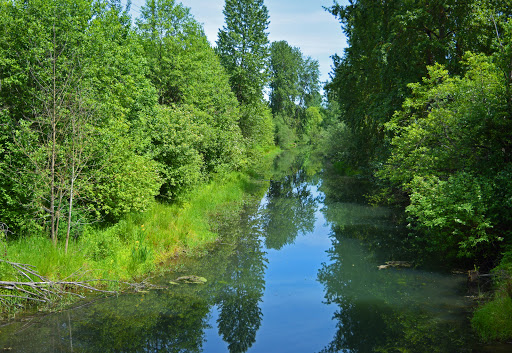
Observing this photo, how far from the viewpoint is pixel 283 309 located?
10.6 m

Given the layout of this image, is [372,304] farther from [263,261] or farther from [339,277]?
[263,261]

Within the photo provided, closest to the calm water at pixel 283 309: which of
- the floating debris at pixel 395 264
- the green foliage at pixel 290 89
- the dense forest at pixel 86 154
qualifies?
the floating debris at pixel 395 264

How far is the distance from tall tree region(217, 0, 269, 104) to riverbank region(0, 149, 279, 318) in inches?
789

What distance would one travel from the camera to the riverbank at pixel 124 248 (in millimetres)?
9922

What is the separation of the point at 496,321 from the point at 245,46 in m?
33.6

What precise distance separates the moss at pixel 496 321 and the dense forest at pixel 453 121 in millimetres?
21

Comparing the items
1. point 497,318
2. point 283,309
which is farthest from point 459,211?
point 283,309

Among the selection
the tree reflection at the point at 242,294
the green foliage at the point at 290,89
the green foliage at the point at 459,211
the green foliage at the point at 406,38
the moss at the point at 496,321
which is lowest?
the tree reflection at the point at 242,294

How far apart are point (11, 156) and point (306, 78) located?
7436 cm

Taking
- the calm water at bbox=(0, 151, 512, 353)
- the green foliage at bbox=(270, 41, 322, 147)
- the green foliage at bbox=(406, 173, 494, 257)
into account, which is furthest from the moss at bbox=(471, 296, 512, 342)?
the green foliage at bbox=(270, 41, 322, 147)

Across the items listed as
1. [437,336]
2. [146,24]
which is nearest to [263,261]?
[437,336]

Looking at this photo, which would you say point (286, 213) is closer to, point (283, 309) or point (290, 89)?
point (283, 309)

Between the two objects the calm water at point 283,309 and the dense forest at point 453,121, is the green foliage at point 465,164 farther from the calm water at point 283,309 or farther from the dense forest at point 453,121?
the calm water at point 283,309

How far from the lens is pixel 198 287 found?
11.6m
